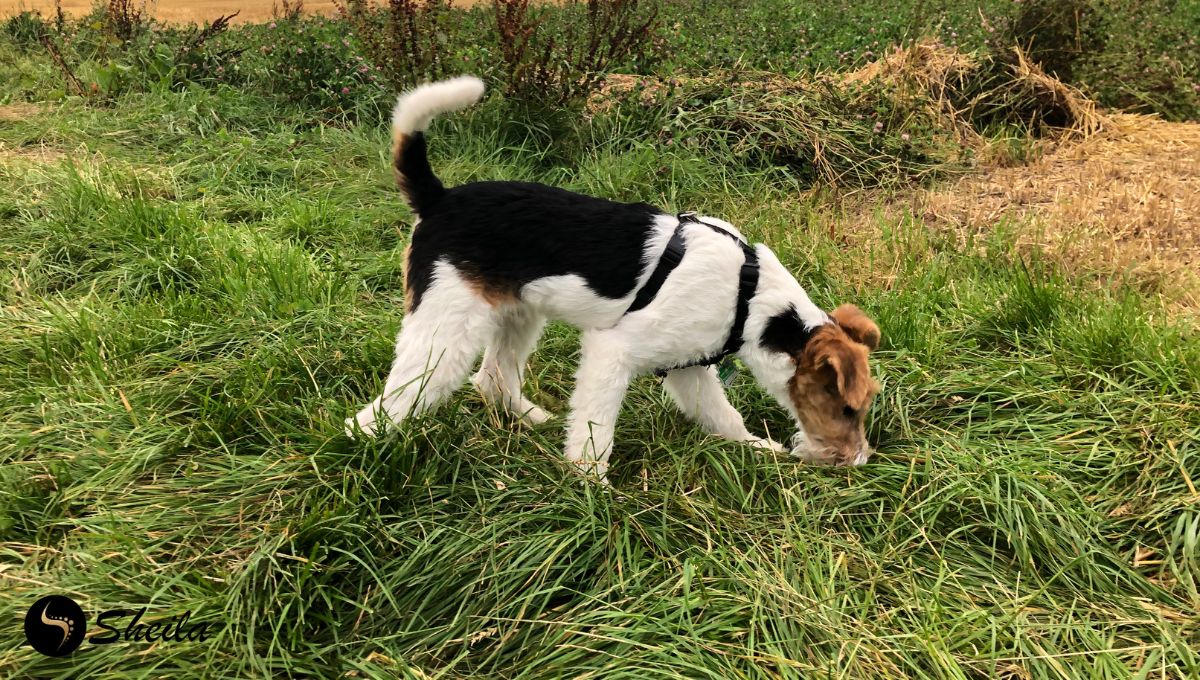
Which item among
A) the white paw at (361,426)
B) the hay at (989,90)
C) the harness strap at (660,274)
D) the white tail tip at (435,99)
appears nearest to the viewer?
the white paw at (361,426)

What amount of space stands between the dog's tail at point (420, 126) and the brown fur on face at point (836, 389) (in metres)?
1.59

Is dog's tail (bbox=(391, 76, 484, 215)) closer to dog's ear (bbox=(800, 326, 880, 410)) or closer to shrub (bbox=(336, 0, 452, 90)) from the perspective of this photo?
dog's ear (bbox=(800, 326, 880, 410))

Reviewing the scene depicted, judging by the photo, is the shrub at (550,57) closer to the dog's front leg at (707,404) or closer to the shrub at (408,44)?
the shrub at (408,44)

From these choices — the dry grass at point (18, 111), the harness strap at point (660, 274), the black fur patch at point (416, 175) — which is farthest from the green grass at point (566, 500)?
the dry grass at point (18, 111)

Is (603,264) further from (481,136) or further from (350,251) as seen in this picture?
(481,136)

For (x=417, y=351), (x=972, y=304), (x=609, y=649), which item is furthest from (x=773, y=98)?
(x=609, y=649)

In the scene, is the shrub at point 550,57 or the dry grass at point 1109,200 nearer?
the dry grass at point 1109,200

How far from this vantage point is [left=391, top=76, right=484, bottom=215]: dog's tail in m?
2.78

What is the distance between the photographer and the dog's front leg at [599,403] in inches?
112

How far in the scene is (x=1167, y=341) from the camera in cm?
325

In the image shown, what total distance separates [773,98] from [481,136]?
2422 millimetres

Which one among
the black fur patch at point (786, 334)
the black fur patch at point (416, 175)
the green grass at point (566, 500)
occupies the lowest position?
the green grass at point (566, 500)
